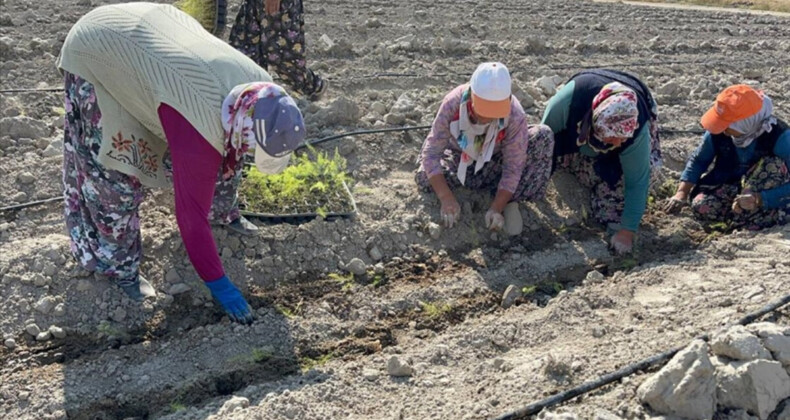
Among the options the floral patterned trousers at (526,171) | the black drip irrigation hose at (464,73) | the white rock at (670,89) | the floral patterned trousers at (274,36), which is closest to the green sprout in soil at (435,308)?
the floral patterned trousers at (526,171)

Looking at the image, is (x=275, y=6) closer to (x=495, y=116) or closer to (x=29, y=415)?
(x=495, y=116)

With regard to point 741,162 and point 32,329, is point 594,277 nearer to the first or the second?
point 741,162

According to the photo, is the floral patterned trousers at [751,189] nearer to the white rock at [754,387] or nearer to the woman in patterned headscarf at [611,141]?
the woman in patterned headscarf at [611,141]

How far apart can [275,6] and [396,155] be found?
1299 millimetres

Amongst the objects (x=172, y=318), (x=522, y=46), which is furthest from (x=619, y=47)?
(x=172, y=318)

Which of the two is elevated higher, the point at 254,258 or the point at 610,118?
the point at 610,118

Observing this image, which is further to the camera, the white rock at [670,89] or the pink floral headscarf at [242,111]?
the white rock at [670,89]

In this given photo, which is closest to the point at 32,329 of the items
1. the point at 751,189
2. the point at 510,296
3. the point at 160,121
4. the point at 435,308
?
the point at 160,121

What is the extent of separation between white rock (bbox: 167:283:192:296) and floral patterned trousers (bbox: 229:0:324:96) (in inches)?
83.6

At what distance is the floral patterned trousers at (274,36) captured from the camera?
5.14 m

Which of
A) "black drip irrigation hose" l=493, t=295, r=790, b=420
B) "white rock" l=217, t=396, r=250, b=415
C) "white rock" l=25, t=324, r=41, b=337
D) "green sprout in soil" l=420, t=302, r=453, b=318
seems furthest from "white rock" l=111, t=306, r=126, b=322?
"black drip irrigation hose" l=493, t=295, r=790, b=420

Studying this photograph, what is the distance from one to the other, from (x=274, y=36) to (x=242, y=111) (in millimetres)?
2640

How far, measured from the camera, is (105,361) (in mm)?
3242

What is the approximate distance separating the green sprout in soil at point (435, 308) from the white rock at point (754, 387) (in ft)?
4.42
